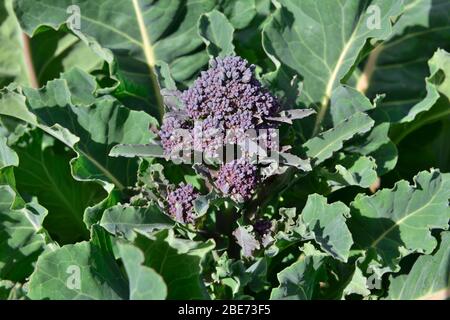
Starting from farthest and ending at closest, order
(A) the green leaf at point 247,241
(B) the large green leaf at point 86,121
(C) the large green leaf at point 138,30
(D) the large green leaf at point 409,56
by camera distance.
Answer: (D) the large green leaf at point 409,56
(C) the large green leaf at point 138,30
(B) the large green leaf at point 86,121
(A) the green leaf at point 247,241

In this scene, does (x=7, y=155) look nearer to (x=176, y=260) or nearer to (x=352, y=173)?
(x=176, y=260)

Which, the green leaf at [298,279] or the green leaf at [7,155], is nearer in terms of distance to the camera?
the green leaf at [298,279]

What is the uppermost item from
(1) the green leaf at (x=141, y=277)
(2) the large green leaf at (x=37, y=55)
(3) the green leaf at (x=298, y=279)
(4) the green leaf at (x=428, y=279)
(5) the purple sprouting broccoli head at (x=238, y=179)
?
(2) the large green leaf at (x=37, y=55)

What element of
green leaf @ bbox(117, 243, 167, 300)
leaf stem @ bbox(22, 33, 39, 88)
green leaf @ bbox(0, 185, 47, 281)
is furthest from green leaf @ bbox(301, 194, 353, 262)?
leaf stem @ bbox(22, 33, 39, 88)

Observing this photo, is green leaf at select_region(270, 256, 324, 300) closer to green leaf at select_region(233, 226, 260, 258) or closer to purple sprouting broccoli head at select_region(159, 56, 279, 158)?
green leaf at select_region(233, 226, 260, 258)

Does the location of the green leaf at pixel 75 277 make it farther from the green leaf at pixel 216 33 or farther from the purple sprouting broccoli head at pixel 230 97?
the green leaf at pixel 216 33

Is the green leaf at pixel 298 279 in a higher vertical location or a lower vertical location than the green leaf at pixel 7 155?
lower

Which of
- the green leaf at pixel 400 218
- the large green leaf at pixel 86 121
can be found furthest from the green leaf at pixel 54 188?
the green leaf at pixel 400 218
